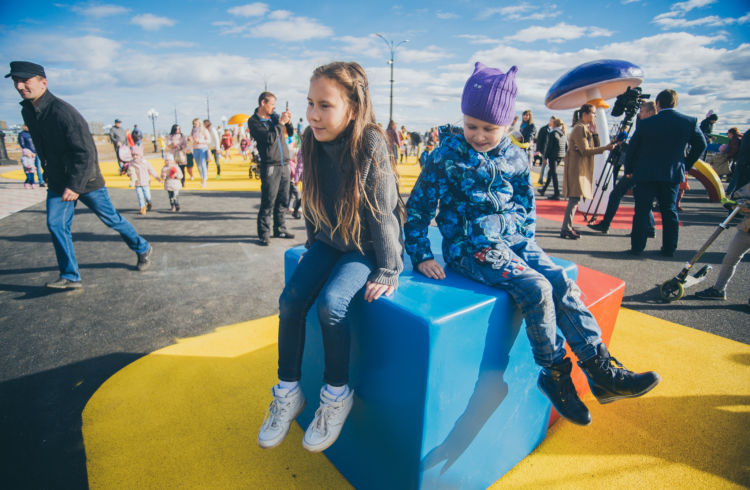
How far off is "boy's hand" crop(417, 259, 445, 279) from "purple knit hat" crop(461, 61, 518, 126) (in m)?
0.77

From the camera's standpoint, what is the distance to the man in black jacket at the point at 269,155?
5270 mm

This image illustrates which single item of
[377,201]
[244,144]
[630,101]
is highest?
[630,101]

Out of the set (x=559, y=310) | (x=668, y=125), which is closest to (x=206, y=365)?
(x=559, y=310)

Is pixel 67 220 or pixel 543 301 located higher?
pixel 543 301

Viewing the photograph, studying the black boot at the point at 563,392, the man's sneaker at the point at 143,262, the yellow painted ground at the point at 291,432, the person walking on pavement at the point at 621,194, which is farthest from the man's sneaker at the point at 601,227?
the man's sneaker at the point at 143,262

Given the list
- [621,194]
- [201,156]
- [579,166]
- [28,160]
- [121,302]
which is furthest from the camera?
[201,156]

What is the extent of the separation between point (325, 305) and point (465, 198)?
938 mm

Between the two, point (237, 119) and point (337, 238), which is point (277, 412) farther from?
point (237, 119)

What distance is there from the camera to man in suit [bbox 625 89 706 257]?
4.94 m

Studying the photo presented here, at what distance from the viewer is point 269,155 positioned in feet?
17.6

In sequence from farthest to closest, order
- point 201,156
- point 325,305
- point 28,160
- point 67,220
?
point 201,156 < point 28,160 < point 67,220 < point 325,305

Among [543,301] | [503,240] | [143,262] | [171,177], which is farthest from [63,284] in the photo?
[543,301]

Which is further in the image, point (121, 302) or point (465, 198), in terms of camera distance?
point (121, 302)

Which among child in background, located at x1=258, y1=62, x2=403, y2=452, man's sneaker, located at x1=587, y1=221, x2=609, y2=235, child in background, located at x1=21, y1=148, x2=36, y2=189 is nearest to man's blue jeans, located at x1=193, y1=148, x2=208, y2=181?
child in background, located at x1=21, y1=148, x2=36, y2=189
